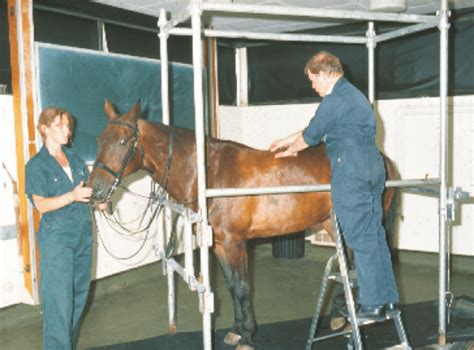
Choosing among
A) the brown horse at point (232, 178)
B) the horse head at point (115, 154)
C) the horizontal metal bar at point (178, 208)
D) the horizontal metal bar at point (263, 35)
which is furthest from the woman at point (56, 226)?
the horizontal metal bar at point (263, 35)

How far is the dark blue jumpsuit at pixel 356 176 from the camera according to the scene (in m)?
2.80

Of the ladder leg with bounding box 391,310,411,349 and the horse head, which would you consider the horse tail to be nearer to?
the ladder leg with bounding box 391,310,411,349

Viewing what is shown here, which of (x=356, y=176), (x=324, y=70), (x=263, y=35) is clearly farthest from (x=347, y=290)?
(x=263, y=35)

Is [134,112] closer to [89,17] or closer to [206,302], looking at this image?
[206,302]

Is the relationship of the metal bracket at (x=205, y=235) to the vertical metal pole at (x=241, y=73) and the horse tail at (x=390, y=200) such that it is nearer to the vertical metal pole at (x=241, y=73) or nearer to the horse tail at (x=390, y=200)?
the horse tail at (x=390, y=200)

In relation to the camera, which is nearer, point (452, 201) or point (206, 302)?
point (206, 302)

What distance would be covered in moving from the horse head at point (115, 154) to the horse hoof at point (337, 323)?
2.23 metres

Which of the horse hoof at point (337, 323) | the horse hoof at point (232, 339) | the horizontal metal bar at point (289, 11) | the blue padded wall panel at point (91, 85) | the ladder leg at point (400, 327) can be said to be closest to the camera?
the horizontal metal bar at point (289, 11)

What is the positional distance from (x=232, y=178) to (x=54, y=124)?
4.43 ft

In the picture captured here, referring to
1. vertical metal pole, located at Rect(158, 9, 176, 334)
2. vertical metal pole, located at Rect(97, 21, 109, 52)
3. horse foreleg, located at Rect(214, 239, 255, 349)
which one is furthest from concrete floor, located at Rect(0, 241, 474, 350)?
vertical metal pole, located at Rect(97, 21, 109, 52)

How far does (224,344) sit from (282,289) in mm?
1907

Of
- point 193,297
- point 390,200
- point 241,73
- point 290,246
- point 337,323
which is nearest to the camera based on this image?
point 337,323

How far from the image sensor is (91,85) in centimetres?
482

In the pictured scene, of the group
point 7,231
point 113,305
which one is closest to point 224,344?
point 113,305
